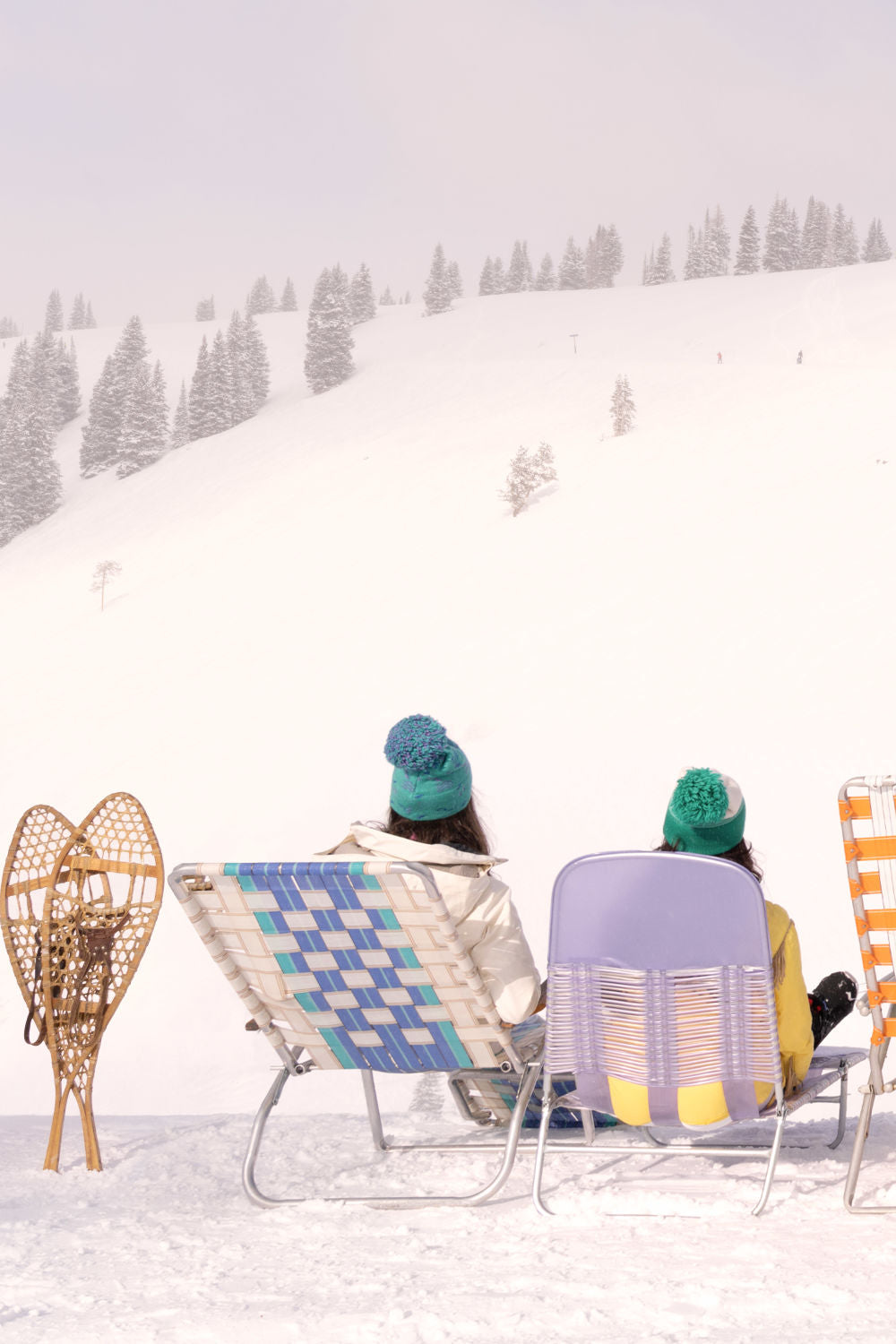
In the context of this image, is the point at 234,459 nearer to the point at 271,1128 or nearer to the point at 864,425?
the point at 864,425

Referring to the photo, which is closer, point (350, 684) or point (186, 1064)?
point (186, 1064)

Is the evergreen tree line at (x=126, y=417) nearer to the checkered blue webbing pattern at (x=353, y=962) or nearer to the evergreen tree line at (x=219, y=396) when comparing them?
the evergreen tree line at (x=219, y=396)

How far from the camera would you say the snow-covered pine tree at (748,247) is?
7506 cm

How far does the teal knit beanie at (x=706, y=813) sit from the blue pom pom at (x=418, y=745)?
2.01 ft

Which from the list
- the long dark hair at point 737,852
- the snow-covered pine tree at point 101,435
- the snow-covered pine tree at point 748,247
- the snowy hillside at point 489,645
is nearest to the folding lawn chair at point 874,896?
the long dark hair at point 737,852

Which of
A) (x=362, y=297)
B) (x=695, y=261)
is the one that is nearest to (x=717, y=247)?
(x=695, y=261)

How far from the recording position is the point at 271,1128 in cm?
398

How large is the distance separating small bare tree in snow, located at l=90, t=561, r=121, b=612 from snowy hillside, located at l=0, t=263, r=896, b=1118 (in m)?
0.45

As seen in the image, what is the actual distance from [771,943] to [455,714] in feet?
50.7

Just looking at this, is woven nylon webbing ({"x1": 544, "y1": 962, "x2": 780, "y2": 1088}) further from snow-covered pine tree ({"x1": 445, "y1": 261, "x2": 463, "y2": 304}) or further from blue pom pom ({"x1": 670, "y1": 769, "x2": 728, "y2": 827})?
snow-covered pine tree ({"x1": 445, "y1": 261, "x2": 463, "y2": 304})

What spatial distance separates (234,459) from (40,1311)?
48.3m

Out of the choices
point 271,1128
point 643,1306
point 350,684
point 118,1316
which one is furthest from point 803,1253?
point 350,684

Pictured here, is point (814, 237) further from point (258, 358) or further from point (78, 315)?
point (78, 315)

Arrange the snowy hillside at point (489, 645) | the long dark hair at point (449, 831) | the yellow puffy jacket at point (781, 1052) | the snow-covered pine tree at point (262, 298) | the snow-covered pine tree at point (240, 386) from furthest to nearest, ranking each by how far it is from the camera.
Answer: the snow-covered pine tree at point (262, 298)
the snow-covered pine tree at point (240, 386)
the snowy hillside at point (489, 645)
the long dark hair at point (449, 831)
the yellow puffy jacket at point (781, 1052)
